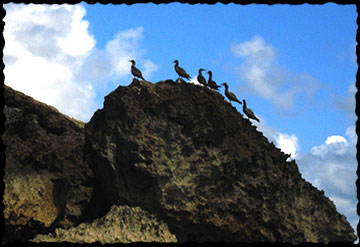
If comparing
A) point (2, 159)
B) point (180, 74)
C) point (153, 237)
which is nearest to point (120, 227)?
point (153, 237)

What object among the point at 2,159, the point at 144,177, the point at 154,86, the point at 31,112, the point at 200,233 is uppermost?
the point at 154,86

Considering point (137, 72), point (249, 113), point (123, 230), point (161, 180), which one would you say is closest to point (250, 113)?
point (249, 113)

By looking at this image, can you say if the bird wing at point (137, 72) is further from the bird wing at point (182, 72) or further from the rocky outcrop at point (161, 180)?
the bird wing at point (182, 72)

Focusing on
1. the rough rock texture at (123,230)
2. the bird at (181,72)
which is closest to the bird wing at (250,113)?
the bird at (181,72)

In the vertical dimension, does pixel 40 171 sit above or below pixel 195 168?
below

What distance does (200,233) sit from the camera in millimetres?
13367

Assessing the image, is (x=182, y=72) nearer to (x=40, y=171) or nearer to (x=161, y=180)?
(x=161, y=180)

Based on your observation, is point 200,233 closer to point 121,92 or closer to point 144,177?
point 144,177

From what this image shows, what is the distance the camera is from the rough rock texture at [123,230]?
13.0 metres

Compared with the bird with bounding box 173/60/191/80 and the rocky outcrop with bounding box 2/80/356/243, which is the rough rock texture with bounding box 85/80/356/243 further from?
the bird with bounding box 173/60/191/80

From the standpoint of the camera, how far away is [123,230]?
13.0 metres

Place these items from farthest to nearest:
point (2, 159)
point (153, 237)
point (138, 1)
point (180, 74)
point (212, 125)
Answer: point (180, 74)
point (212, 125)
point (153, 237)
point (2, 159)
point (138, 1)

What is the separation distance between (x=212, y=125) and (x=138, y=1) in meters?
8.83

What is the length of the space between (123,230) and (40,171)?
272cm
